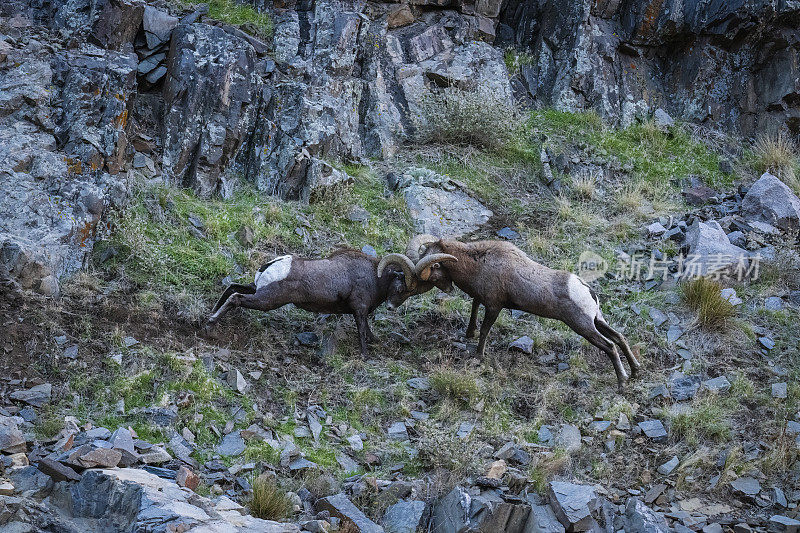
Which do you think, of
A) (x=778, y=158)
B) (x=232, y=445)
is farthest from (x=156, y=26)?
(x=778, y=158)

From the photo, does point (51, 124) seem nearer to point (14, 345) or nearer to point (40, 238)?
point (40, 238)

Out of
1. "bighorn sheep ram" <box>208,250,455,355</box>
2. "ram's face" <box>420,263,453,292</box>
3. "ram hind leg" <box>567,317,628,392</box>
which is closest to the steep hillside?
"ram hind leg" <box>567,317,628,392</box>

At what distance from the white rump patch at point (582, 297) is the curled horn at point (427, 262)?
1.32 metres

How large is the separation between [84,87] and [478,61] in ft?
21.9

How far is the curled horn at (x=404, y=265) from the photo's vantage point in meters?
8.59

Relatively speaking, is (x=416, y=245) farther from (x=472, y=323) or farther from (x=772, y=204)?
(x=772, y=204)

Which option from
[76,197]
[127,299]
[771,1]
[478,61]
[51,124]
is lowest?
[127,299]

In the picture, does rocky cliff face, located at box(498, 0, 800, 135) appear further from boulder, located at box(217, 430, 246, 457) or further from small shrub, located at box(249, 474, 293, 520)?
small shrub, located at box(249, 474, 293, 520)

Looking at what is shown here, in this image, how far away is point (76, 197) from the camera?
351 inches

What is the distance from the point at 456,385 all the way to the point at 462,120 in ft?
18.9

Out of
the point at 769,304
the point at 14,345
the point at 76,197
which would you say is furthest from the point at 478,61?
the point at 14,345

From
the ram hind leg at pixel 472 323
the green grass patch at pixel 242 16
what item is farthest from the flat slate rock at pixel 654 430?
the green grass patch at pixel 242 16

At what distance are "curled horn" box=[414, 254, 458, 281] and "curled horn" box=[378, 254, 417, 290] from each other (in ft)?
0.23

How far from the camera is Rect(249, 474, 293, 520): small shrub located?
5.57 m
